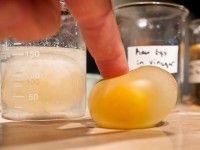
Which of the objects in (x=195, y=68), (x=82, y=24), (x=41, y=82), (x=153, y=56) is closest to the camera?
(x=82, y=24)

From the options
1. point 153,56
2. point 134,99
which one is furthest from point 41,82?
point 153,56

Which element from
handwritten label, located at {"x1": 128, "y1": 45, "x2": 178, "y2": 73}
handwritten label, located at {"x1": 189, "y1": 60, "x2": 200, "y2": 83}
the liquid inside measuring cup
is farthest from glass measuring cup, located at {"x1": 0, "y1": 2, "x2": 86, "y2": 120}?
handwritten label, located at {"x1": 189, "y1": 60, "x2": 200, "y2": 83}

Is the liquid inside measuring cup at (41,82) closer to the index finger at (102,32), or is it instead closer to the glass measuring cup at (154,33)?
the index finger at (102,32)

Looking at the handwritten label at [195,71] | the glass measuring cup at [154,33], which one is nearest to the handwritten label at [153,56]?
the glass measuring cup at [154,33]

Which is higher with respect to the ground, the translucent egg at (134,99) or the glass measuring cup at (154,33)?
the glass measuring cup at (154,33)

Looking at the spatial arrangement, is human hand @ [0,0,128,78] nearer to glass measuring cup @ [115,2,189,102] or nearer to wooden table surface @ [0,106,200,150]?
wooden table surface @ [0,106,200,150]

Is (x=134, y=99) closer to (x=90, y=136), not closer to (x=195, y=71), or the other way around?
(x=90, y=136)
